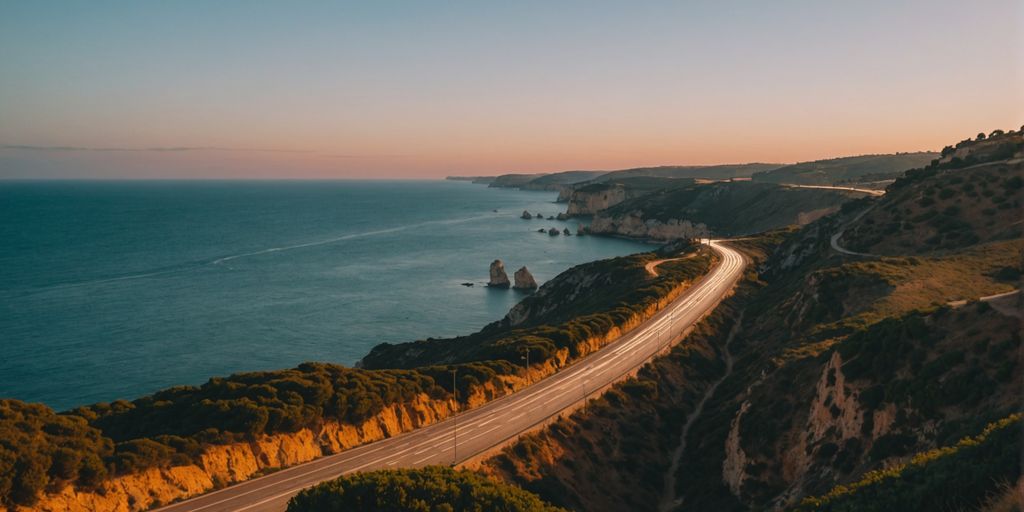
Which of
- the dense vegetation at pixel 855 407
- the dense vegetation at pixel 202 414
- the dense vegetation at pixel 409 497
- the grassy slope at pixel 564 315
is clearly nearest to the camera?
the dense vegetation at pixel 855 407

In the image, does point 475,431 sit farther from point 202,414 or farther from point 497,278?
point 497,278

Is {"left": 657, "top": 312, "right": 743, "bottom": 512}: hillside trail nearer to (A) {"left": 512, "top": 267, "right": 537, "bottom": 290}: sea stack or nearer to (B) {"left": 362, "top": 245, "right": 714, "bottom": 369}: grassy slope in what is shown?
(B) {"left": 362, "top": 245, "right": 714, "bottom": 369}: grassy slope

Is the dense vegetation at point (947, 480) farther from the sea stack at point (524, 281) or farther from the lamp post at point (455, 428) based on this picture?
the sea stack at point (524, 281)

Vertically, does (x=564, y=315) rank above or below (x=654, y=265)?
below

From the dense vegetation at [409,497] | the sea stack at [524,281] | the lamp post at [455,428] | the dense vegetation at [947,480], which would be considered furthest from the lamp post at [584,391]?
the sea stack at [524,281]

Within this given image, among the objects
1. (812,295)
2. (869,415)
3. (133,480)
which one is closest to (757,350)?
(812,295)

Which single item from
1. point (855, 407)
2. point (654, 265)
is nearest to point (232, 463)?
point (855, 407)

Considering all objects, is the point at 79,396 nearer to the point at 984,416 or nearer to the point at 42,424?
the point at 42,424
